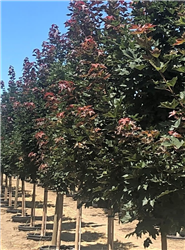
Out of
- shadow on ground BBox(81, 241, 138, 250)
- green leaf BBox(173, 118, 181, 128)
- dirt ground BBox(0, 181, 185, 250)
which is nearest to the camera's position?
green leaf BBox(173, 118, 181, 128)

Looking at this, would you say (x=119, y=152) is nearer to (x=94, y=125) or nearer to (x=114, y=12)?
(x=94, y=125)

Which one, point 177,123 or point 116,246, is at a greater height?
point 177,123

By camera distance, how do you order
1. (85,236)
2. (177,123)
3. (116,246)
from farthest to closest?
(85,236), (116,246), (177,123)

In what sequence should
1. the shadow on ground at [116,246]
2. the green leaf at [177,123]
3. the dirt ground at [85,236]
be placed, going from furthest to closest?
the dirt ground at [85,236]
the shadow on ground at [116,246]
the green leaf at [177,123]

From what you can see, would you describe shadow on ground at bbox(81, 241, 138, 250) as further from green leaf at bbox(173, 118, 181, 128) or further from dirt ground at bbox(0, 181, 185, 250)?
green leaf at bbox(173, 118, 181, 128)

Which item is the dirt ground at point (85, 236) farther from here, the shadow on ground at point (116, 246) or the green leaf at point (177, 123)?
the green leaf at point (177, 123)

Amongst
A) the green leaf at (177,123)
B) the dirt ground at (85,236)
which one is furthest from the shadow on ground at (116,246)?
the green leaf at (177,123)

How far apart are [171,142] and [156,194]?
24.0 inches

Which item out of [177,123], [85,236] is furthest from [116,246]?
[177,123]

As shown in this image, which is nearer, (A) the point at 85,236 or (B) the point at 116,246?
(B) the point at 116,246

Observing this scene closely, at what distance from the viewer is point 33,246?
9.05 metres

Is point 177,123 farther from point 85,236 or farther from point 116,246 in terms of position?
point 85,236

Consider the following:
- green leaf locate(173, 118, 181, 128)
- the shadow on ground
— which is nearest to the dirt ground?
the shadow on ground

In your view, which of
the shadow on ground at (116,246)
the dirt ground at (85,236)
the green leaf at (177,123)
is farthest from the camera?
the dirt ground at (85,236)
